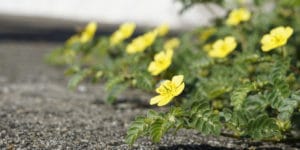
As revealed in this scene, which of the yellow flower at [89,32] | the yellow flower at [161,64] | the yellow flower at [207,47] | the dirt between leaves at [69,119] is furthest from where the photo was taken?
the yellow flower at [89,32]

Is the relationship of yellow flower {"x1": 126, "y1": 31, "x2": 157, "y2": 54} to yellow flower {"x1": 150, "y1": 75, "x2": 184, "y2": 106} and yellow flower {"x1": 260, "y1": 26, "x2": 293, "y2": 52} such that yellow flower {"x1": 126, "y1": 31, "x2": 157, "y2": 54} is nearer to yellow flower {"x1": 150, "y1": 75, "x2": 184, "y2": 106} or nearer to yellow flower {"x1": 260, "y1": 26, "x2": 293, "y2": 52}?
yellow flower {"x1": 260, "y1": 26, "x2": 293, "y2": 52}

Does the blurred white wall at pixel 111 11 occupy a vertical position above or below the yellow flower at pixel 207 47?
above

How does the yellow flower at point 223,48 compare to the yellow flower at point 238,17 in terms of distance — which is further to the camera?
the yellow flower at point 238,17

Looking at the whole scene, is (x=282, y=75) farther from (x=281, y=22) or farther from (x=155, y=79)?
(x=281, y=22)

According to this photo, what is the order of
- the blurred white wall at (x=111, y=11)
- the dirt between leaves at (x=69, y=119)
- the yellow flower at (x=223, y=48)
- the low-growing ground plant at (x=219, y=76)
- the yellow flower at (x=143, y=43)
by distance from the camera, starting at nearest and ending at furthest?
1. the low-growing ground plant at (x=219, y=76)
2. the dirt between leaves at (x=69, y=119)
3. the yellow flower at (x=223, y=48)
4. the yellow flower at (x=143, y=43)
5. the blurred white wall at (x=111, y=11)

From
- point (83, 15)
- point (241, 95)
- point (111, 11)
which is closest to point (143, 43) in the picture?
point (241, 95)

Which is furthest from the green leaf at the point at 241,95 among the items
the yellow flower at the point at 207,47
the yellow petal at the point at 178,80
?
the yellow flower at the point at 207,47

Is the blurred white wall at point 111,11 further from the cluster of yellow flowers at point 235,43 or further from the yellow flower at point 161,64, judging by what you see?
the yellow flower at point 161,64
